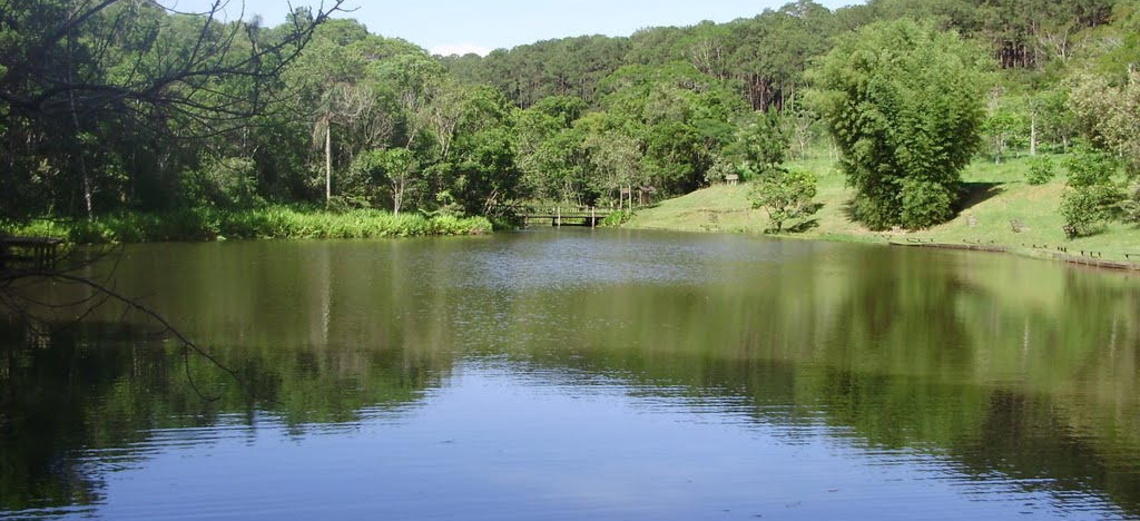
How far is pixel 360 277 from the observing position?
75.6ft

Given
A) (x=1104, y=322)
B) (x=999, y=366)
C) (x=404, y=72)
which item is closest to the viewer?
(x=999, y=366)

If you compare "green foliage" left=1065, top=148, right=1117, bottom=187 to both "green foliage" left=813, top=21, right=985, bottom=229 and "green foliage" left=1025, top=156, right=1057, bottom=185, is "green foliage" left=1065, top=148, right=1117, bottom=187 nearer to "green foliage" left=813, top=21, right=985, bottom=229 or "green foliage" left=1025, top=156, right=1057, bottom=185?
"green foliage" left=1025, top=156, right=1057, bottom=185

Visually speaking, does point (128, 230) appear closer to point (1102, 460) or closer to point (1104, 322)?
point (1104, 322)

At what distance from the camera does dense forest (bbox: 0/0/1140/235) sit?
263 inches

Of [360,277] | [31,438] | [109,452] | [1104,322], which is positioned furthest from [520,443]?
[360,277]

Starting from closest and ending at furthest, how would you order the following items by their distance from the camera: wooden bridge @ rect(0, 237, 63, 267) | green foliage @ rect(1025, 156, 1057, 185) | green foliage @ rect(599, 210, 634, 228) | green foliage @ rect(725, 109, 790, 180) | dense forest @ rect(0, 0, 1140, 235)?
dense forest @ rect(0, 0, 1140, 235) → wooden bridge @ rect(0, 237, 63, 267) → green foliage @ rect(1025, 156, 1057, 185) → green foliage @ rect(599, 210, 634, 228) → green foliage @ rect(725, 109, 790, 180)

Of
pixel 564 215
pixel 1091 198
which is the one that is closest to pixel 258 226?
pixel 564 215

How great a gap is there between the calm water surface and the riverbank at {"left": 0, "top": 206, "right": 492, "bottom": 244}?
10459mm

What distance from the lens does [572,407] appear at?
1035cm

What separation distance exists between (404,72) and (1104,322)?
131 ft

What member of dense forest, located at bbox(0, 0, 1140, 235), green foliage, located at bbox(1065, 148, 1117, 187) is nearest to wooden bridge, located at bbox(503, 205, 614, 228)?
dense forest, located at bbox(0, 0, 1140, 235)

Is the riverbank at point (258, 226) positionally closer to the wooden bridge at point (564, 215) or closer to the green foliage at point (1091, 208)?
the wooden bridge at point (564, 215)

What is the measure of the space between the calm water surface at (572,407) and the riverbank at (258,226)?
10.5 m

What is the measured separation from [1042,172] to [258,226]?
1154 inches
